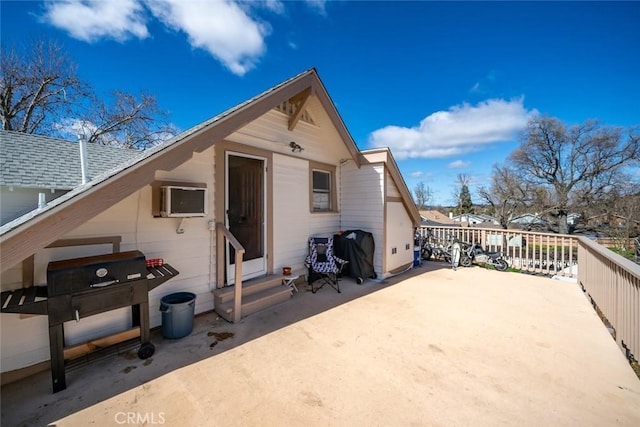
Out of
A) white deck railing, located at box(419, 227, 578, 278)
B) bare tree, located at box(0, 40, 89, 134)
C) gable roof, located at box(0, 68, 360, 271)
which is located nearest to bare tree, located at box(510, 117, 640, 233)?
white deck railing, located at box(419, 227, 578, 278)

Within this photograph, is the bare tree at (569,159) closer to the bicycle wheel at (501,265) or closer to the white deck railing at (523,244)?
the white deck railing at (523,244)

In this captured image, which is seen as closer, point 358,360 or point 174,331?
point 358,360

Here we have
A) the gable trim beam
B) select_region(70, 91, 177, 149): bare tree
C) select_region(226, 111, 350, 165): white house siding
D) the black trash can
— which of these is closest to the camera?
the black trash can

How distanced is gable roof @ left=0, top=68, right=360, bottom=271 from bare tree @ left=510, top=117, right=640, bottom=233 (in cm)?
2683

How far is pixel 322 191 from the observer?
19.5 ft

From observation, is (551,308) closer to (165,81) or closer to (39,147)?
(39,147)

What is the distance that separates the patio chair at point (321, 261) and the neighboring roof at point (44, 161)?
3.70 metres

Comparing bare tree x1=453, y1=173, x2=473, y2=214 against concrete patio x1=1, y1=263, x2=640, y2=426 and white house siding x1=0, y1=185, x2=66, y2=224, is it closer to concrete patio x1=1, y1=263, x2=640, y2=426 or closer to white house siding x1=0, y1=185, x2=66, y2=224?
concrete patio x1=1, y1=263, x2=640, y2=426

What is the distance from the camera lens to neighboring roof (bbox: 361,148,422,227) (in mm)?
5531

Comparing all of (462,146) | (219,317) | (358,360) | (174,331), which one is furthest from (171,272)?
(462,146)

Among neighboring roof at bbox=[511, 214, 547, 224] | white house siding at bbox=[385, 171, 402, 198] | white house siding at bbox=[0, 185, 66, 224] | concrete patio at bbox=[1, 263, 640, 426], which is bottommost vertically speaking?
concrete patio at bbox=[1, 263, 640, 426]

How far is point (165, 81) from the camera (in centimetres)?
859

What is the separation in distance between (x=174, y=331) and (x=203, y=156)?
242cm

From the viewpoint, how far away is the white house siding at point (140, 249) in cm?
239
